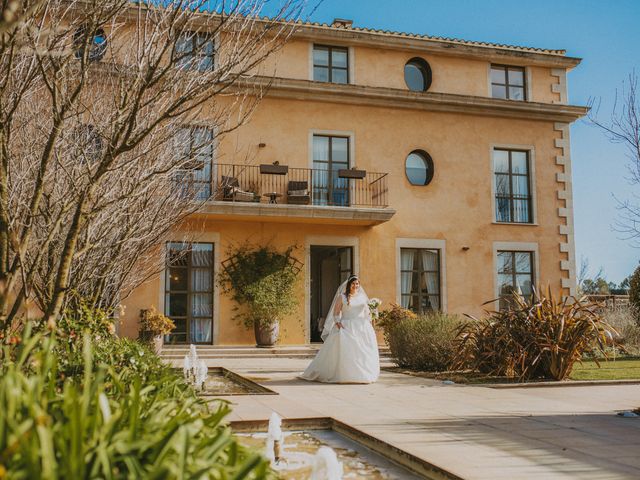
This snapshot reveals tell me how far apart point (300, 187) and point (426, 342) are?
6.24 metres

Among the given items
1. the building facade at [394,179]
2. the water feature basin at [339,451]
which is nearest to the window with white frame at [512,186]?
the building facade at [394,179]

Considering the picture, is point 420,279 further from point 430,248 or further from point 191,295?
point 191,295

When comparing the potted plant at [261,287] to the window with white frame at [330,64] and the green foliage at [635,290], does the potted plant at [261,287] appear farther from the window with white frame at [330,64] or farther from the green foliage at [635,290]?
the green foliage at [635,290]

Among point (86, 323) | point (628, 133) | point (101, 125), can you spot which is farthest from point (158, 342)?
point (628, 133)

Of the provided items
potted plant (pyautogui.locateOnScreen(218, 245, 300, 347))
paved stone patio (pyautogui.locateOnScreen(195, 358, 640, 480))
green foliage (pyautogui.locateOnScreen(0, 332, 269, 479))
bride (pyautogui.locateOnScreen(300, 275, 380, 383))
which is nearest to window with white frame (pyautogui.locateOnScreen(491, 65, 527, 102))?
potted plant (pyautogui.locateOnScreen(218, 245, 300, 347))

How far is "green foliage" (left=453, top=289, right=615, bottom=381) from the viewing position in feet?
29.6

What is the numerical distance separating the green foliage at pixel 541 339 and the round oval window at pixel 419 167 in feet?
26.9

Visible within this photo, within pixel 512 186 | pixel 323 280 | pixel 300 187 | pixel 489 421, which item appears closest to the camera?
pixel 489 421

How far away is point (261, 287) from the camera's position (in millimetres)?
15383

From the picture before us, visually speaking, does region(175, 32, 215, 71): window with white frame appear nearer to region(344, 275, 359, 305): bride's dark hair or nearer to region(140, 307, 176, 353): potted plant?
region(344, 275, 359, 305): bride's dark hair

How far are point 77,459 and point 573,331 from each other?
8507mm

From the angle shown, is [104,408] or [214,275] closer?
[104,408]

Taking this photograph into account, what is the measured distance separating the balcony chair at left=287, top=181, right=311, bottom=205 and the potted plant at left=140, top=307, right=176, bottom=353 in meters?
4.13

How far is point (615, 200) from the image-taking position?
39.1 ft
